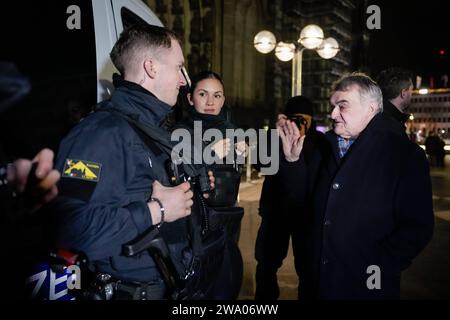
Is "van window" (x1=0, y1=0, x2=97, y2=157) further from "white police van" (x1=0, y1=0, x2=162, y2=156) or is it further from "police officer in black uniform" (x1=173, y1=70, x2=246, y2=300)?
"police officer in black uniform" (x1=173, y1=70, x2=246, y2=300)

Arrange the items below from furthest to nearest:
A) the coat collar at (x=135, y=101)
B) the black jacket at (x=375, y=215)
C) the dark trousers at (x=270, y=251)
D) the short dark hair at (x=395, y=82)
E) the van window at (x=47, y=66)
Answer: the short dark hair at (x=395, y=82) < the dark trousers at (x=270, y=251) < the black jacket at (x=375, y=215) < the coat collar at (x=135, y=101) < the van window at (x=47, y=66)

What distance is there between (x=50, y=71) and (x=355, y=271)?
80.8 inches

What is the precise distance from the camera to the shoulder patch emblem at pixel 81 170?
57.1 inches

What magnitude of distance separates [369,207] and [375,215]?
6 centimetres

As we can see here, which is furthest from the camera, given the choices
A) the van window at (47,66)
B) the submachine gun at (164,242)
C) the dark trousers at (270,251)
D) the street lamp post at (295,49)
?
the street lamp post at (295,49)

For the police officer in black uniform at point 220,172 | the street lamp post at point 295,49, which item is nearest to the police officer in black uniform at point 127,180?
the police officer in black uniform at point 220,172

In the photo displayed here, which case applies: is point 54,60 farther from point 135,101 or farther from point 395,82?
point 395,82

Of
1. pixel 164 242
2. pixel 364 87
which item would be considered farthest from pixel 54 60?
pixel 364 87

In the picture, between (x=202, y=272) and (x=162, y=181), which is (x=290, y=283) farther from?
(x=162, y=181)

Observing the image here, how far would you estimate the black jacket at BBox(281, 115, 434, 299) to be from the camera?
6.84 feet

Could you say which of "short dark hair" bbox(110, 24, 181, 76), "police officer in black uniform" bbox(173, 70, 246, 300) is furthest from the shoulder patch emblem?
"police officer in black uniform" bbox(173, 70, 246, 300)

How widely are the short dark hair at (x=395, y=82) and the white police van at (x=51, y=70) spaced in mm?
3075

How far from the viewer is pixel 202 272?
1.90m

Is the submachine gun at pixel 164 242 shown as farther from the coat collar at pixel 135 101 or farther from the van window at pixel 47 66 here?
the van window at pixel 47 66
